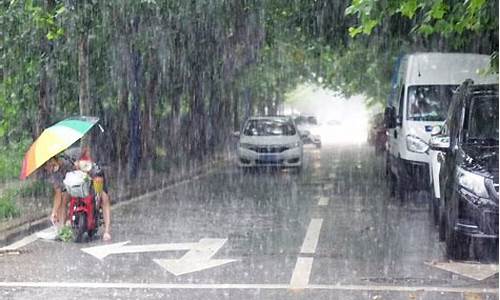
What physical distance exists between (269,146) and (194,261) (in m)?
14.1

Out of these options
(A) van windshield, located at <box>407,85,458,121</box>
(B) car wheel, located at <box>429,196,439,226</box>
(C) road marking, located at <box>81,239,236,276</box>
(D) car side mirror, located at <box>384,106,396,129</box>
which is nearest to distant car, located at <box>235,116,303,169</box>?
(D) car side mirror, located at <box>384,106,396,129</box>

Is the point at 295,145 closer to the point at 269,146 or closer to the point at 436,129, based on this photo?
the point at 269,146

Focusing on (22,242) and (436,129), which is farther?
(436,129)

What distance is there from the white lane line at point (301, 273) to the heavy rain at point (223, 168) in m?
0.06

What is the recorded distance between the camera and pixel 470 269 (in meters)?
9.17

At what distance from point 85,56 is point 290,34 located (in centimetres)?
1081

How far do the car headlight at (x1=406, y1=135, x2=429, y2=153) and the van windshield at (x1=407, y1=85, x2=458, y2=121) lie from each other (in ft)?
1.82

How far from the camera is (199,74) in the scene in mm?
24594

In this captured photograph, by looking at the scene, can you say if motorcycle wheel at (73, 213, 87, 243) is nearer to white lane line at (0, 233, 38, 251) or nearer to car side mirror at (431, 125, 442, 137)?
white lane line at (0, 233, 38, 251)

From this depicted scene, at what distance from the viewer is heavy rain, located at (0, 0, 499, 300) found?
9.01 metres

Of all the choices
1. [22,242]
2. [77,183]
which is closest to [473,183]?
[77,183]

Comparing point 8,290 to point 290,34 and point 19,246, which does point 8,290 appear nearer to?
point 19,246

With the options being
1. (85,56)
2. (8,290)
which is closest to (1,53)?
(85,56)

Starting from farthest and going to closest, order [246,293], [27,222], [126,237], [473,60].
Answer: [473,60]
[27,222]
[126,237]
[246,293]
